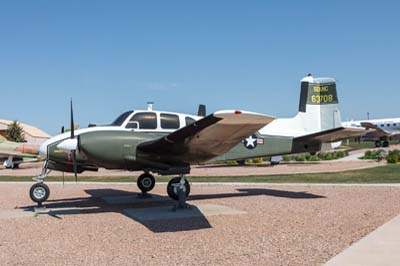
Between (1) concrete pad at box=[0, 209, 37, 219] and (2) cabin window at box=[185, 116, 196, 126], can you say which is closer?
(1) concrete pad at box=[0, 209, 37, 219]

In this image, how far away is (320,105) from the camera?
17.0 meters

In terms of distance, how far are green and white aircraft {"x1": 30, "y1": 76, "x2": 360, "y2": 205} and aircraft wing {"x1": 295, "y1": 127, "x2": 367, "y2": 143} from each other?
0.03 m

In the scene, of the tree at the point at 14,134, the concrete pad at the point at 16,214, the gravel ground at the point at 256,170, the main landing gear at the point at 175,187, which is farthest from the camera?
the tree at the point at 14,134

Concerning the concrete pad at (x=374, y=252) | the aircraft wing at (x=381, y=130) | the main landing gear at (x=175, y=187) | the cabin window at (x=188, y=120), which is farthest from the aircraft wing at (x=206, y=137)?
the aircraft wing at (x=381, y=130)

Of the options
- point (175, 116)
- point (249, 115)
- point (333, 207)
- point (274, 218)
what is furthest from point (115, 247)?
point (333, 207)

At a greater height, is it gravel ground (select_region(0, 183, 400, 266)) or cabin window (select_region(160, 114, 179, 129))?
cabin window (select_region(160, 114, 179, 129))

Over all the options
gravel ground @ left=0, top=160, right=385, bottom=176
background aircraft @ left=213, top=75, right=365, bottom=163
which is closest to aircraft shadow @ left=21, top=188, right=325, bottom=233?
background aircraft @ left=213, top=75, right=365, bottom=163

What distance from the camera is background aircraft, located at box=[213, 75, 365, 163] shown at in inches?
548

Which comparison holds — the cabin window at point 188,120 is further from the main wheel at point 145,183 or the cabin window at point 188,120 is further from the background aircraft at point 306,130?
the main wheel at point 145,183

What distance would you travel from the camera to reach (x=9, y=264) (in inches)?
255

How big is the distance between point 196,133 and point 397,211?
588 centimetres

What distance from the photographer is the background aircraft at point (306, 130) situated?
45.7 ft

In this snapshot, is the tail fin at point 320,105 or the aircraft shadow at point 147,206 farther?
the tail fin at point 320,105

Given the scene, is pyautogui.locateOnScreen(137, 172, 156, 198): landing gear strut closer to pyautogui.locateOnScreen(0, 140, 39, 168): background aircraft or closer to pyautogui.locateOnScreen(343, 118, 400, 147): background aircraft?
pyautogui.locateOnScreen(0, 140, 39, 168): background aircraft
